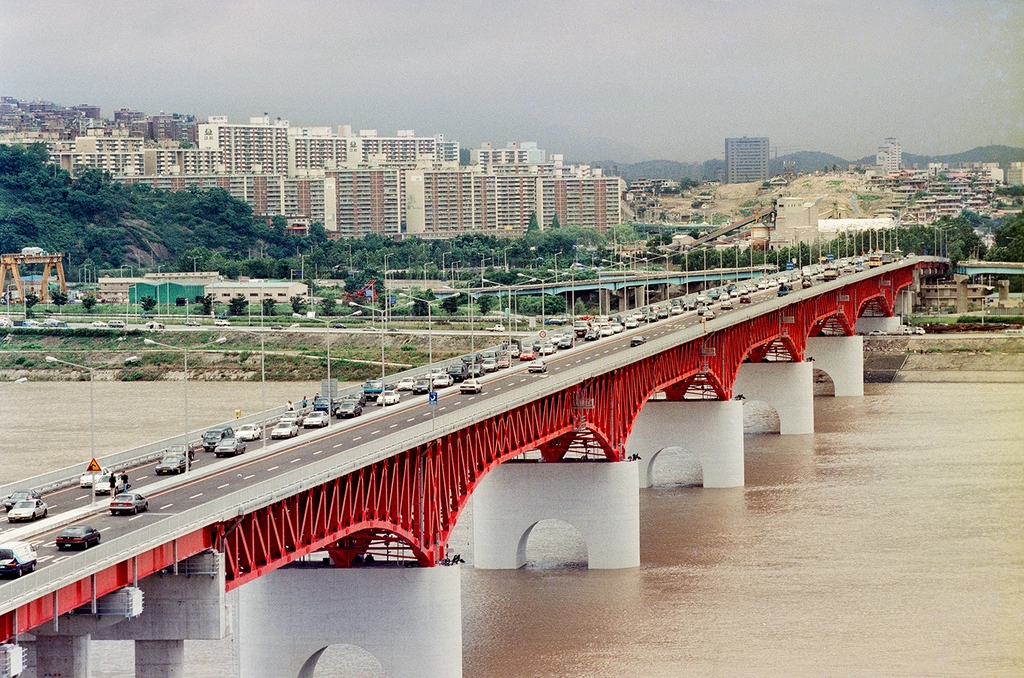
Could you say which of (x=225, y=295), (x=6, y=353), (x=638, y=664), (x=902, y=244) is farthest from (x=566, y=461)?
(x=902, y=244)

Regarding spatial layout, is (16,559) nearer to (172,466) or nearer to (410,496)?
(172,466)

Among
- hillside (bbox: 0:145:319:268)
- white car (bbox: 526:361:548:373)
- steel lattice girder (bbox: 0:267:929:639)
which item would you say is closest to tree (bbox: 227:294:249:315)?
hillside (bbox: 0:145:319:268)

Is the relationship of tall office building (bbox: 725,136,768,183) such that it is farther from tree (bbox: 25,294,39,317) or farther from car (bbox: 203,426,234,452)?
car (bbox: 203,426,234,452)

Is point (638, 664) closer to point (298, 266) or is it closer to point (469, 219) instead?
point (298, 266)

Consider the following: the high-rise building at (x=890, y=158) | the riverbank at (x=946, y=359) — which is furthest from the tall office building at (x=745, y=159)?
the riverbank at (x=946, y=359)

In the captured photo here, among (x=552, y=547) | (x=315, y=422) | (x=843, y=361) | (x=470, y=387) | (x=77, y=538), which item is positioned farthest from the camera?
(x=843, y=361)

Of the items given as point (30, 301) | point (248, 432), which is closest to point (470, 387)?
point (248, 432)
